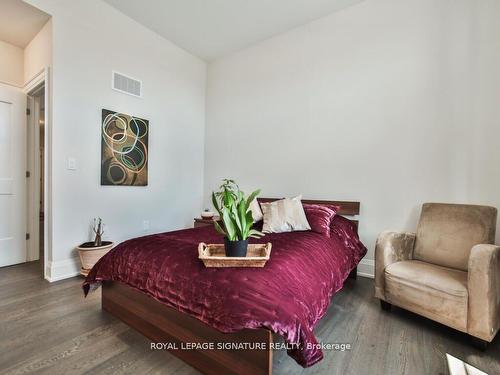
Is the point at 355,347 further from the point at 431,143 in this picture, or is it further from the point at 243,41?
the point at 243,41

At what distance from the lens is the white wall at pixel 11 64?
3.00m

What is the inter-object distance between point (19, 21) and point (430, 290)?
444 centimetres

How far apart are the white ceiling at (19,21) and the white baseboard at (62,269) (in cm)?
248

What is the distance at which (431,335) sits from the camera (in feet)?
5.53

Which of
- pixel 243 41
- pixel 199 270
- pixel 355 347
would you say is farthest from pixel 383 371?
pixel 243 41

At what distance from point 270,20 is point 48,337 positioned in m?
3.70

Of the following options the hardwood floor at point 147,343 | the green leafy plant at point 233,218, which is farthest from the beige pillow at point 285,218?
the green leafy plant at point 233,218

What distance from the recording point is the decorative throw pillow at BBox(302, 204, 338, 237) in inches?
88.6

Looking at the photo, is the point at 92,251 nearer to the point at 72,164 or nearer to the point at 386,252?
the point at 72,164

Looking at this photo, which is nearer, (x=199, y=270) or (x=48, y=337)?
(x=199, y=270)

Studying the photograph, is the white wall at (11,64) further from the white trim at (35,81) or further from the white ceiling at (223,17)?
the white ceiling at (223,17)

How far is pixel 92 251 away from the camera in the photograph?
2545 mm

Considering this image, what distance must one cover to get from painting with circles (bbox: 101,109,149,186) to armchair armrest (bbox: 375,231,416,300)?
9.28 feet

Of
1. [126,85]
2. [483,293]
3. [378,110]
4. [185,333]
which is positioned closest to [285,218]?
[185,333]
